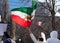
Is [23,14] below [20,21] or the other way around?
the other way around

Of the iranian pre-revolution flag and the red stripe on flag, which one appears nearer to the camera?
the iranian pre-revolution flag

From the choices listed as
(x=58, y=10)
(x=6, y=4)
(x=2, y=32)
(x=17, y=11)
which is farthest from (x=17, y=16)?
(x=2, y=32)

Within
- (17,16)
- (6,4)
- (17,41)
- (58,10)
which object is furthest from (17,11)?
(58,10)

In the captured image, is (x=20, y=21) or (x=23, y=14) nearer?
(x=23, y=14)

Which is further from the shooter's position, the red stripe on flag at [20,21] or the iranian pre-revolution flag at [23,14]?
the red stripe on flag at [20,21]

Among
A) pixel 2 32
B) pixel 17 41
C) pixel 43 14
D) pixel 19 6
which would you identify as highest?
pixel 2 32

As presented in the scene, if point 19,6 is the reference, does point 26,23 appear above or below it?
below

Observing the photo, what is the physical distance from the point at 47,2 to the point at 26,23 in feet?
9.07

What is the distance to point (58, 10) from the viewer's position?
20.1 meters

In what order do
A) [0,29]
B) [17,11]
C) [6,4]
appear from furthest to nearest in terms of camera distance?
[6,4], [17,11], [0,29]

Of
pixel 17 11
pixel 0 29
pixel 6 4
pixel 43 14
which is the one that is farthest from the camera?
pixel 43 14

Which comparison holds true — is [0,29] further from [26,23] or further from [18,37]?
[18,37]

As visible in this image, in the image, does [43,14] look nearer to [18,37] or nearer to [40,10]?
[40,10]

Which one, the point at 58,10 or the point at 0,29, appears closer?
the point at 0,29
